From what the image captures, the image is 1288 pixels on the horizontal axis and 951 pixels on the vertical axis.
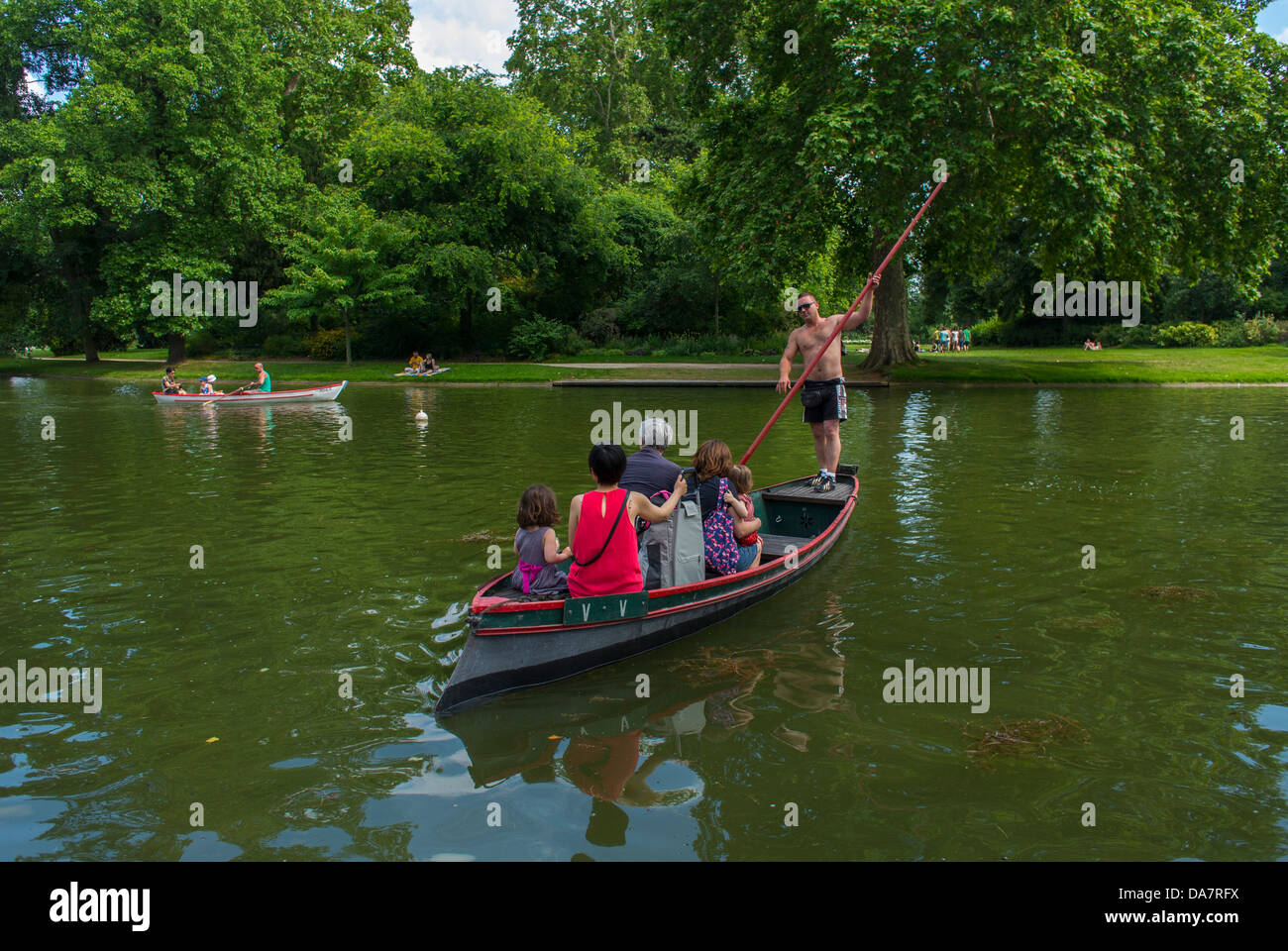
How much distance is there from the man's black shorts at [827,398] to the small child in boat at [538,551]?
4.80 metres

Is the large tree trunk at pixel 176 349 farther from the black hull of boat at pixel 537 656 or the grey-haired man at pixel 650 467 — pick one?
the black hull of boat at pixel 537 656

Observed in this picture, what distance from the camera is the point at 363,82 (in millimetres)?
50094

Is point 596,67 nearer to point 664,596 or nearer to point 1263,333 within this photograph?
point 1263,333

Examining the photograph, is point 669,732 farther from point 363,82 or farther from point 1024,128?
point 363,82

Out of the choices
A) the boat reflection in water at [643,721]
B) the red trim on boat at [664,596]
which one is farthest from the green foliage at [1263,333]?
the boat reflection in water at [643,721]

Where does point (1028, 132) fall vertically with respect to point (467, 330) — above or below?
above

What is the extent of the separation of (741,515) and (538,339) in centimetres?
3259

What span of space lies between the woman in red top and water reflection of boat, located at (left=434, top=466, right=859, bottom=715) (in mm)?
165

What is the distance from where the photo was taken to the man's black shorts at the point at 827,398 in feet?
34.5

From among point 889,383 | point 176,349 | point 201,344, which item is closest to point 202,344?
point 201,344

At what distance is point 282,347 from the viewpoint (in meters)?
44.8
